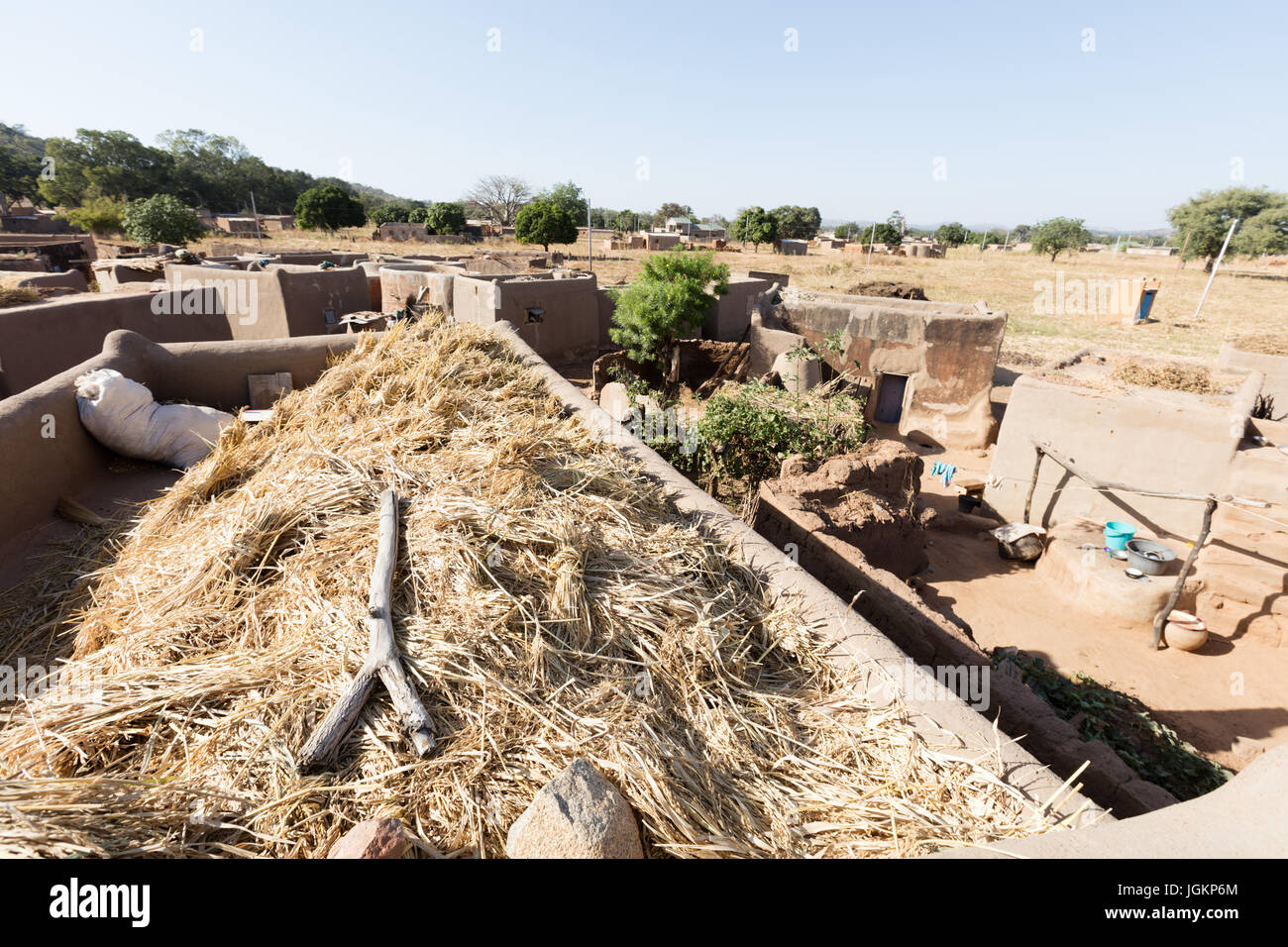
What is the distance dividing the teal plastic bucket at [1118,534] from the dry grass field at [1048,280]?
727cm

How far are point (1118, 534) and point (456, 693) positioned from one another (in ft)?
26.9

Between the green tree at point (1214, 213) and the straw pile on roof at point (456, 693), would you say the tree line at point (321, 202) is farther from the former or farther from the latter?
the straw pile on roof at point (456, 693)

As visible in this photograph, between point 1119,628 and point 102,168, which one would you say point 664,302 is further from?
point 102,168

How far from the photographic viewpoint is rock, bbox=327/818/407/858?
5.65 ft

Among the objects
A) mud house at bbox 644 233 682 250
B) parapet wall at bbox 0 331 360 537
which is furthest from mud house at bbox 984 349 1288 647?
mud house at bbox 644 233 682 250

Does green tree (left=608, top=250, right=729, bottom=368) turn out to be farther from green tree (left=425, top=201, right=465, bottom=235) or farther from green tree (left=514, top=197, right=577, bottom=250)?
green tree (left=425, top=201, right=465, bottom=235)

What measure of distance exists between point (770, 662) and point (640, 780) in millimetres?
1120

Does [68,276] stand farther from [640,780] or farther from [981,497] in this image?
[981,497]

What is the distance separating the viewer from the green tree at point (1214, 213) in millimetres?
37594

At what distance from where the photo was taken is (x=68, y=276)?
12664 mm

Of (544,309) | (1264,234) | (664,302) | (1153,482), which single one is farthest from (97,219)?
(1264,234)

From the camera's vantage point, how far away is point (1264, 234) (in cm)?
3803
